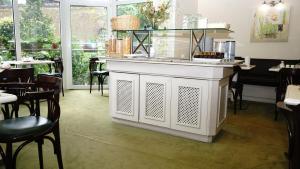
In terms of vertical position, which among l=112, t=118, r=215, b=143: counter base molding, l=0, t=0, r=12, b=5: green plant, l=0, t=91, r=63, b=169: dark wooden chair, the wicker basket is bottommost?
l=112, t=118, r=215, b=143: counter base molding

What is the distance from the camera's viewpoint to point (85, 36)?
6340 mm

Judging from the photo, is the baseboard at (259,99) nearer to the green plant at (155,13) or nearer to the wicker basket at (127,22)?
the green plant at (155,13)

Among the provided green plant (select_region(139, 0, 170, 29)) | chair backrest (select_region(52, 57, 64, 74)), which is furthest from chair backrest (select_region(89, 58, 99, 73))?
green plant (select_region(139, 0, 170, 29))

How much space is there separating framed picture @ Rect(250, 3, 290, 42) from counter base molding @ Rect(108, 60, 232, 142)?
2.63m

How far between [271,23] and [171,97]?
3.40 m

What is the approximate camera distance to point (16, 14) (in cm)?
528

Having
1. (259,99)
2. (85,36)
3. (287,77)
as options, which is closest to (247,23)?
(259,99)

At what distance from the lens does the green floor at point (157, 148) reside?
251cm

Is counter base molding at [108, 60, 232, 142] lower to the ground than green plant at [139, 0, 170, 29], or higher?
lower

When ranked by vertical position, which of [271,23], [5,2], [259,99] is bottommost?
[259,99]

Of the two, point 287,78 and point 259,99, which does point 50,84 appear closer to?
point 287,78

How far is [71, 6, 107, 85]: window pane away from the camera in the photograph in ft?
20.5

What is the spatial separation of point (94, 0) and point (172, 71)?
402 cm

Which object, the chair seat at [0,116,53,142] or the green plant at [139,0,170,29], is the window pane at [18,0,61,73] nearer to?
the green plant at [139,0,170,29]
